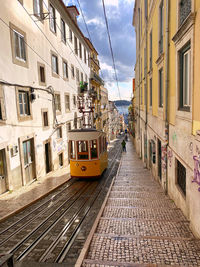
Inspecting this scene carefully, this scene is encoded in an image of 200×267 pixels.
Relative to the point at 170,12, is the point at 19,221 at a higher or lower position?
lower

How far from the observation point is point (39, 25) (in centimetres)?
1236

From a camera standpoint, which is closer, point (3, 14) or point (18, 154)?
point (3, 14)

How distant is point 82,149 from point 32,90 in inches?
A: 171

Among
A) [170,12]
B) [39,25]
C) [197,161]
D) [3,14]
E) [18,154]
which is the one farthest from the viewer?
[39,25]

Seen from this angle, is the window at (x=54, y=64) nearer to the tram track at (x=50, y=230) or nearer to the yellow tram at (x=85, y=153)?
the yellow tram at (x=85, y=153)

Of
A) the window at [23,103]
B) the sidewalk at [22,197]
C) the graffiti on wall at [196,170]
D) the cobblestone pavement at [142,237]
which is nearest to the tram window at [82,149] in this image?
the sidewalk at [22,197]

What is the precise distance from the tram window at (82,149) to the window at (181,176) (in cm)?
538

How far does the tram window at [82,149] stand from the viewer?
10.6m

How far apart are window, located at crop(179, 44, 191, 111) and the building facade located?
23.0 ft

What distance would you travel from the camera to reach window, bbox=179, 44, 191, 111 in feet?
17.0

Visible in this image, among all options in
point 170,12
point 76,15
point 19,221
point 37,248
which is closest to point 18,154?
point 19,221

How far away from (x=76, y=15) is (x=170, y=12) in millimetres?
18654

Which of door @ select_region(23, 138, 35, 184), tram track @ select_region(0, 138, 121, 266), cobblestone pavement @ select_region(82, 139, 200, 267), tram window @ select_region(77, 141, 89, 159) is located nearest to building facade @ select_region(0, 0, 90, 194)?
door @ select_region(23, 138, 35, 184)

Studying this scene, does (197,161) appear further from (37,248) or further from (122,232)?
(37,248)
